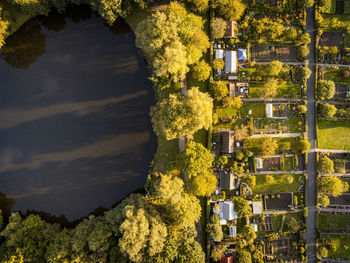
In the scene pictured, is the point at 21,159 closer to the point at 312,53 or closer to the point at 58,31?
the point at 58,31

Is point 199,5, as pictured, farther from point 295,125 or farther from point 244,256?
point 244,256

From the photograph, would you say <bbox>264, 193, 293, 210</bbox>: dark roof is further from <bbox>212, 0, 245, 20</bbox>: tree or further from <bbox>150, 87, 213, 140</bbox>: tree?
<bbox>212, 0, 245, 20</bbox>: tree

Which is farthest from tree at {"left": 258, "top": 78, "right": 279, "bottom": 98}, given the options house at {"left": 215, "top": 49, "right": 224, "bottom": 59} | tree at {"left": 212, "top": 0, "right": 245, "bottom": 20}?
tree at {"left": 212, "top": 0, "right": 245, "bottom": 20}

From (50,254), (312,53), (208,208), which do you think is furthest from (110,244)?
(312,53)

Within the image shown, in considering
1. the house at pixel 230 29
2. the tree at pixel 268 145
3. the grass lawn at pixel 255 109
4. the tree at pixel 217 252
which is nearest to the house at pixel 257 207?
the tree at pixel 217 252

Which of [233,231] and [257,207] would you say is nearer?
[233,231]

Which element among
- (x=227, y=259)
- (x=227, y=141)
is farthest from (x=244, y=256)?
(x=227, y=141)
